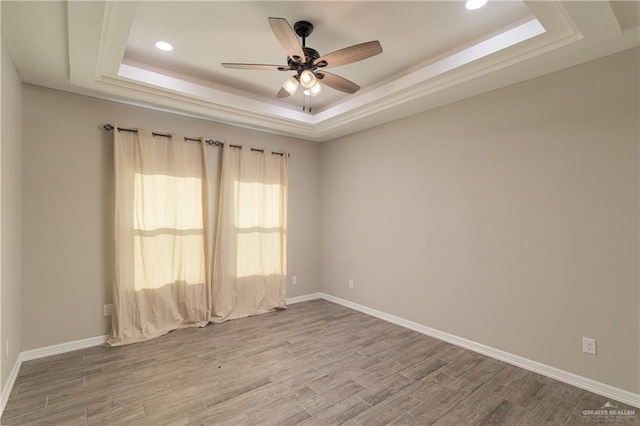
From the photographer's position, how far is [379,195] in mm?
4359

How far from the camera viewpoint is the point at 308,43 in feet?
9.27

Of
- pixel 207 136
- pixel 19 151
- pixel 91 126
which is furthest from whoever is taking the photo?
pixel 207 136

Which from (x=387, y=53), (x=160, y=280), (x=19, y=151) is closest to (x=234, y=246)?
(x=160, y=280)

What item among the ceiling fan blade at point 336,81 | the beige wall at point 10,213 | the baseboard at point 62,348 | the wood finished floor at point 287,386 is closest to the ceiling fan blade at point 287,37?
the ceiling fan blade at point 336,81

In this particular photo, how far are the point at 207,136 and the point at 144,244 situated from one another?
5.25 feet

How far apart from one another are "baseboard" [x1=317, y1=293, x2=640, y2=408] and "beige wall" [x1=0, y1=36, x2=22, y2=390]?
386cm

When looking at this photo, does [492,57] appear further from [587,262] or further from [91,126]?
[91,126]

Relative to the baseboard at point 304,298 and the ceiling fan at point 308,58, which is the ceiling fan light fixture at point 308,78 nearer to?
the ceiling fan at point 308,58

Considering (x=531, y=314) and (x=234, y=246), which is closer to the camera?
(x=531, y=314)

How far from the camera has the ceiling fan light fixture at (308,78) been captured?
2443 mm

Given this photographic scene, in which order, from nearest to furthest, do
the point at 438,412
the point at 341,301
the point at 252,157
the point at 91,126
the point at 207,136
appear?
the point at 438,412, the point at 91,126, the point at 207,136, the point at 252,157, the point at 341,301

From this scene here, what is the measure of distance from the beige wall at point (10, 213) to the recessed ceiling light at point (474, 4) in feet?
11.3

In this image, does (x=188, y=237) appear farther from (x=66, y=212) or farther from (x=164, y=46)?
(x=164, y=46)

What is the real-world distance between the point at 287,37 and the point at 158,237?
109 inches
